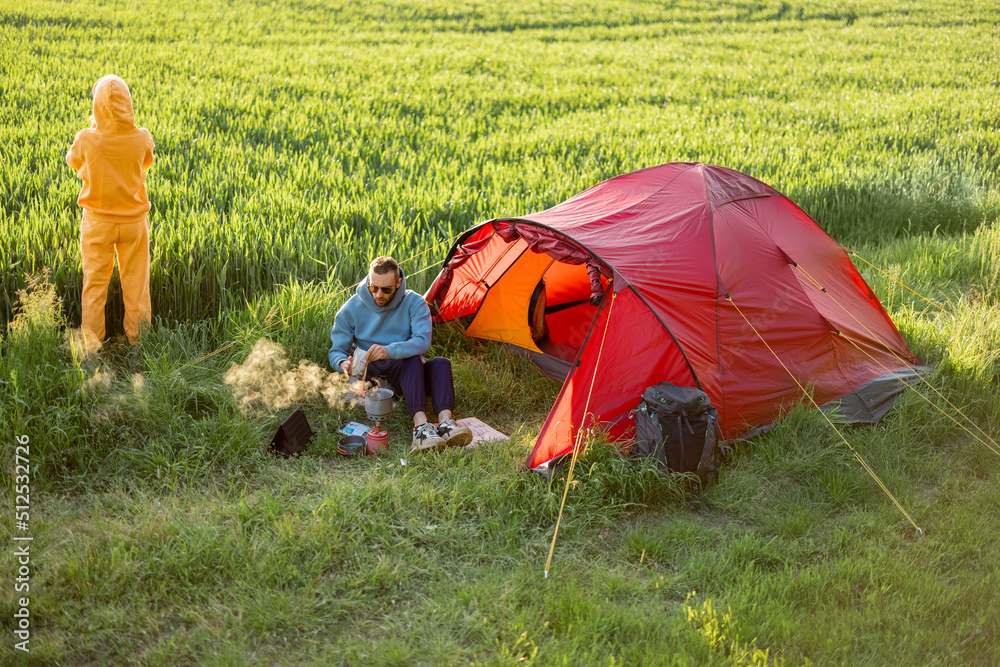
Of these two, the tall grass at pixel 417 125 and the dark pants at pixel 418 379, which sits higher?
the tall grass at pixel 417 125

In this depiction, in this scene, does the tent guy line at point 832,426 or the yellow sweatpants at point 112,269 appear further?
the yellow sweatpants at point 112,269

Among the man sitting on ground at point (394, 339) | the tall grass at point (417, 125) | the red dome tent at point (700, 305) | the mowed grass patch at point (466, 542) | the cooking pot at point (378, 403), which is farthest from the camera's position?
the tall grass at point (417, 125)

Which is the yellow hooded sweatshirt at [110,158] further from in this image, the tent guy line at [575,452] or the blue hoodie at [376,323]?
the tent guy line at [575,452]

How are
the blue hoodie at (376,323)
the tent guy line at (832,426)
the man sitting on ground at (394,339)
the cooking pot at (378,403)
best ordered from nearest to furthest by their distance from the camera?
the tent guy line at (832,426), the cooking pot at (378,403), the man sitting on ground at (394,339), the blue hoodie at (376,323)

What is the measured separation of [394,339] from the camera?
17.3ft

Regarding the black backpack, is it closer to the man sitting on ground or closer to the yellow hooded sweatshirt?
the man sitting on ground

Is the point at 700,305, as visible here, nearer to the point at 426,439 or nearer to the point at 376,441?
the point at 426,439

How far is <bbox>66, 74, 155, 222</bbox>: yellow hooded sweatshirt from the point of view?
505 cm

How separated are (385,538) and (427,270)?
3.15 m

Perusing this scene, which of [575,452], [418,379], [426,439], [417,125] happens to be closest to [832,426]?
[575,452]

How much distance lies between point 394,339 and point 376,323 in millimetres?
168

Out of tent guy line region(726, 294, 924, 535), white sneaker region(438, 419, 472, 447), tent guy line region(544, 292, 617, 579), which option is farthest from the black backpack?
white sneaker region(438, 419, 472, 447)

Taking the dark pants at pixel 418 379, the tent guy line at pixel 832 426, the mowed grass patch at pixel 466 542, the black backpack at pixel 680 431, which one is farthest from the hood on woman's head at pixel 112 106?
the tent guy line at pixel 832 426

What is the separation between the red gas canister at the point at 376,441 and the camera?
15.6ft
